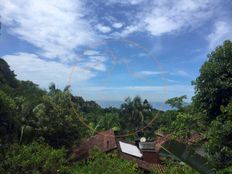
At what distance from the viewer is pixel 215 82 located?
394 inches

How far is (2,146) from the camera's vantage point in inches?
608

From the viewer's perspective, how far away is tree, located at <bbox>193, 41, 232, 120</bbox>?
1001 cm

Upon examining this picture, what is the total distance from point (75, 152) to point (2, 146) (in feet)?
13.5

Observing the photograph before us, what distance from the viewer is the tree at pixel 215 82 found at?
1001 cm

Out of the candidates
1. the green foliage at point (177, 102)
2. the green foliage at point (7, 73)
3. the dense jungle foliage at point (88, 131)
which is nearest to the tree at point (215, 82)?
the dense jungle foliage at point (88, 131)

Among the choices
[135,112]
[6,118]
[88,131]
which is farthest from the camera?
[135,112]

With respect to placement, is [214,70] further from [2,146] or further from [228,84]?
[2,146]

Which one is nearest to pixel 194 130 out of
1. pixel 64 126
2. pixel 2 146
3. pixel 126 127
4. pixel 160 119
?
pixel 2 146

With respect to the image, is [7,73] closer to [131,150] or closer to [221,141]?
[131,150]

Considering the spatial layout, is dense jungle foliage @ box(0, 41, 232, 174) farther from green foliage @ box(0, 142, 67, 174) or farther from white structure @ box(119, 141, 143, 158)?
white structure @ box(119, 141, 143, 158)

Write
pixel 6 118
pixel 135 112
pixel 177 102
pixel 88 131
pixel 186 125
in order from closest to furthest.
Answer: pixel 186 125 → pixel 177 102 → pixel 6 118 → pixel 88 131 → pixel 135 112

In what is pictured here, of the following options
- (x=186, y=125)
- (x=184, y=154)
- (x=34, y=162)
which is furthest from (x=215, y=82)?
(x=34, y=162)

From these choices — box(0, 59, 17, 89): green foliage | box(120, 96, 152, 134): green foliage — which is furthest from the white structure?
box(0, 59, 17, 89): green foliage

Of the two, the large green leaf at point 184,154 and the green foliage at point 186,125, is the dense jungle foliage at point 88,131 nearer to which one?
the green foliage at point 186,125
